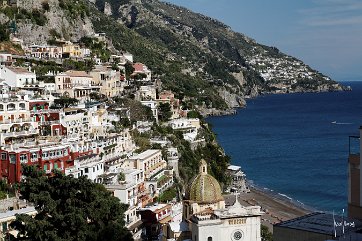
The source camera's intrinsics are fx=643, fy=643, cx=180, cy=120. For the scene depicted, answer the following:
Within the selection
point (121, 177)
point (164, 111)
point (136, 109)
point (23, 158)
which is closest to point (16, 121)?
point (23, 158)

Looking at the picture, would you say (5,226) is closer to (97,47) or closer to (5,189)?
(5,189)

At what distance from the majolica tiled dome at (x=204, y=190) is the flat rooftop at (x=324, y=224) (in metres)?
10.2

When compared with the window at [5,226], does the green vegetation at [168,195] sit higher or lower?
lower

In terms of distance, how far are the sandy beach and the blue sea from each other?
2214 millimetres

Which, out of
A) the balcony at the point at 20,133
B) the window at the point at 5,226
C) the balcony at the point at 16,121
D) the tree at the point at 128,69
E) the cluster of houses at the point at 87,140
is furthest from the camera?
the tree at the point at 128,69

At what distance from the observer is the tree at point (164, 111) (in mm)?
77688

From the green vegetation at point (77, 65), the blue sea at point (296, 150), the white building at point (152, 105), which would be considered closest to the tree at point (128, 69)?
the green vegetation at point (77, 65)

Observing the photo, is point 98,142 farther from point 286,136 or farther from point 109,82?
point 286,136

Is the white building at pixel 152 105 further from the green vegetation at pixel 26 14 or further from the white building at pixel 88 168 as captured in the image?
the white building at pixel 88 168

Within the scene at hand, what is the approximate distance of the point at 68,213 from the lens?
27766 mm

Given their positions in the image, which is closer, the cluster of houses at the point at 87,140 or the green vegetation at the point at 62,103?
the cluster of houses at the point at 87,140

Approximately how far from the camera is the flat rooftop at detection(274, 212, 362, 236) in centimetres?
1877

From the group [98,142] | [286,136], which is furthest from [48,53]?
[286,136]

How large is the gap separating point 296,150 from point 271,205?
132 feet
